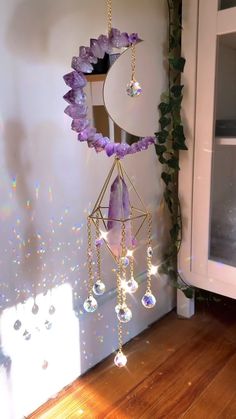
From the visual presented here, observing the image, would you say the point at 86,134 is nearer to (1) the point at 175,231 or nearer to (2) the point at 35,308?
(2) the point at 35,308

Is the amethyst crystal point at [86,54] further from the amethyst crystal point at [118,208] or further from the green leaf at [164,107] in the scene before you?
the green leaf at [164,107]

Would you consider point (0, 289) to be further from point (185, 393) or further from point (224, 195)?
point (224, 195)

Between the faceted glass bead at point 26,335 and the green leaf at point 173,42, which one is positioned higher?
the green leaf at point 173,42

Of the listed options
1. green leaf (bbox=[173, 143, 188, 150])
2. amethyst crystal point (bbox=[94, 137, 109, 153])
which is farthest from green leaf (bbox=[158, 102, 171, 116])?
amethyst crystal point (bbox=[94, 137, 109, 153])

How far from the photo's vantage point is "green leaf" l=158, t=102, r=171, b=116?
43.6 inches

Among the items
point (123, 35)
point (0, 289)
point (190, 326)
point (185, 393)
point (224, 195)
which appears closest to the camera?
point (123, 35)

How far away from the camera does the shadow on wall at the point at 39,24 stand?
0.73 m

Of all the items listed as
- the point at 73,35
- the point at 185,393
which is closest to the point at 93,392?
the point at 185,393

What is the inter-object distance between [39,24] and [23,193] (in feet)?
1.16

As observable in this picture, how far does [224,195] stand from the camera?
3.66 feet

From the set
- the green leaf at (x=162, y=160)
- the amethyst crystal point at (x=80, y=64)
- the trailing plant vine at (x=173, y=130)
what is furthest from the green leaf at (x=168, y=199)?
the amethyst crystal point at (x=80, y=64)

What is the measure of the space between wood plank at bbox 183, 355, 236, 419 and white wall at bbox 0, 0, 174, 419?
0.31m

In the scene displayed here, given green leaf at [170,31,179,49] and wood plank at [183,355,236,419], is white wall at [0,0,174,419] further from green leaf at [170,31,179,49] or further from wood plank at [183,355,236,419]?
wood plank at [183,355,236,419]

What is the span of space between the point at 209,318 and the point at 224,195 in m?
0.45
